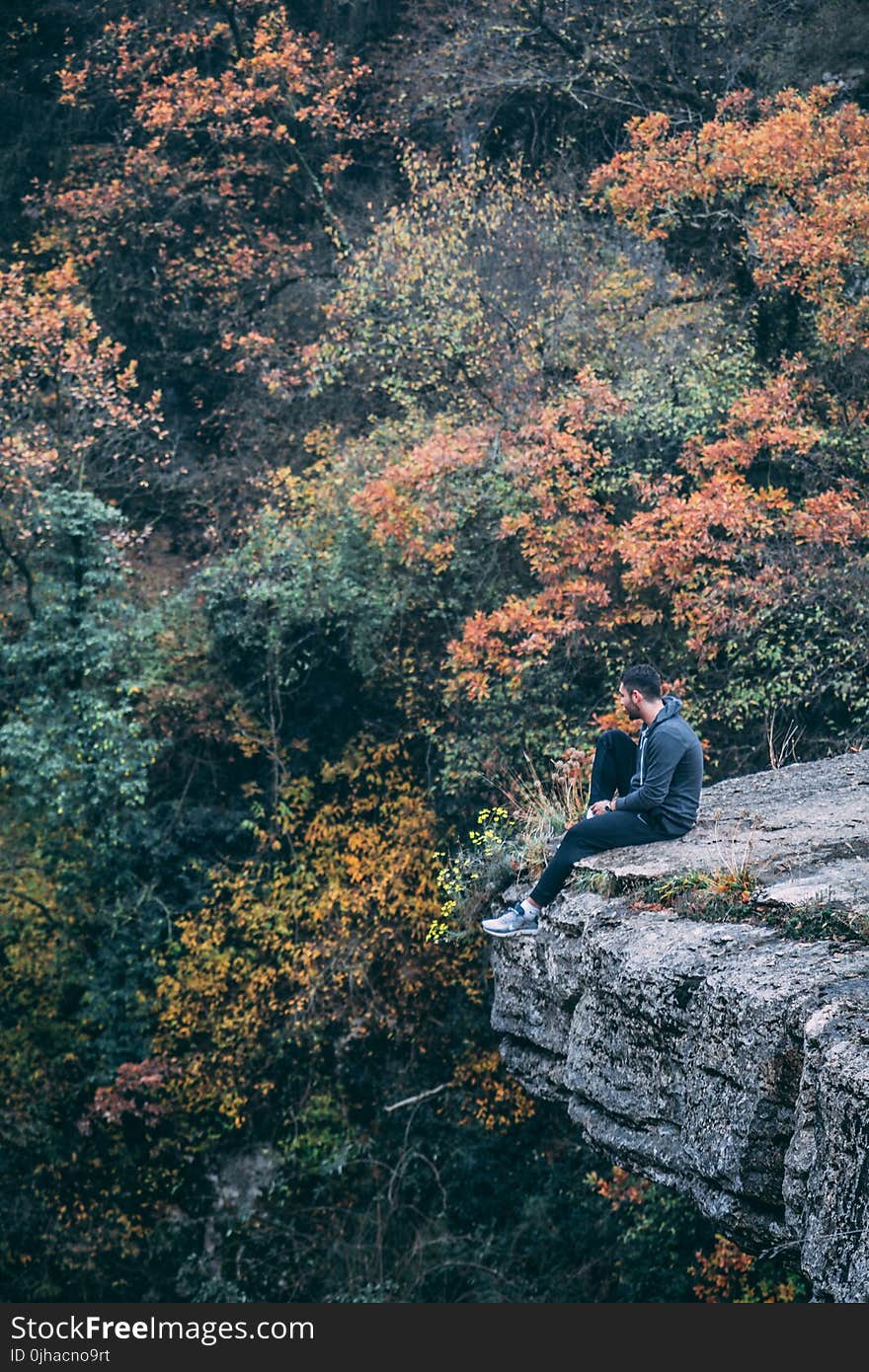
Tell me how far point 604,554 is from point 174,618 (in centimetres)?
636

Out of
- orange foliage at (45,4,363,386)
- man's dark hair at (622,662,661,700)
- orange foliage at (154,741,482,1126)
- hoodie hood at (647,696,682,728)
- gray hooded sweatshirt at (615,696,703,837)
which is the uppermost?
orange foliage at (45,4,363,386)

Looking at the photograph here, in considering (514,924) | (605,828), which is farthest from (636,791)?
(514,924)

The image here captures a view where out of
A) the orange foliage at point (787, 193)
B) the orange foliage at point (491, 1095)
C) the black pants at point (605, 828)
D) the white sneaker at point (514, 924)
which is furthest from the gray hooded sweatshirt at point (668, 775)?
the orange foliage at point (787, 193)

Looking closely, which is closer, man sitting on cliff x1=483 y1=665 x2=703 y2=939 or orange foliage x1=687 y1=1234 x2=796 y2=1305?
man sitting on cliff x1=483 y1=665 x2=703 y2=939

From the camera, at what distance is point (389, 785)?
53.4 feet

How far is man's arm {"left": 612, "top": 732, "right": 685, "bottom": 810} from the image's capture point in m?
7.30

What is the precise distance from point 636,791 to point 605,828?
0.33m

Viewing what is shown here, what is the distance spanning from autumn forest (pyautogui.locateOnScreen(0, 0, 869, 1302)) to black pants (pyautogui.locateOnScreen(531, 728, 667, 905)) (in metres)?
4.53

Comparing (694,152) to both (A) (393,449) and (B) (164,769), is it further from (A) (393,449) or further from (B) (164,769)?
(B) (164,769)

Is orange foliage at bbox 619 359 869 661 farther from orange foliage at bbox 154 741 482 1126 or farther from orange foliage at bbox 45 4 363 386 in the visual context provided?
orange foliage at bbox 45 4 363 386

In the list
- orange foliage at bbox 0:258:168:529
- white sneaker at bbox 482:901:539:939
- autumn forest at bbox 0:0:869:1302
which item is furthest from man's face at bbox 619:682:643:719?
orange foliage at bbox 0:258:168:529

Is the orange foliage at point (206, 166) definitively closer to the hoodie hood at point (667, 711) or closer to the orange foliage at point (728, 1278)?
the hoodie hood at point (667, 711)

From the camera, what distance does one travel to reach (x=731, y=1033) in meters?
5.94

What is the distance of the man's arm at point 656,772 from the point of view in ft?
24.0
